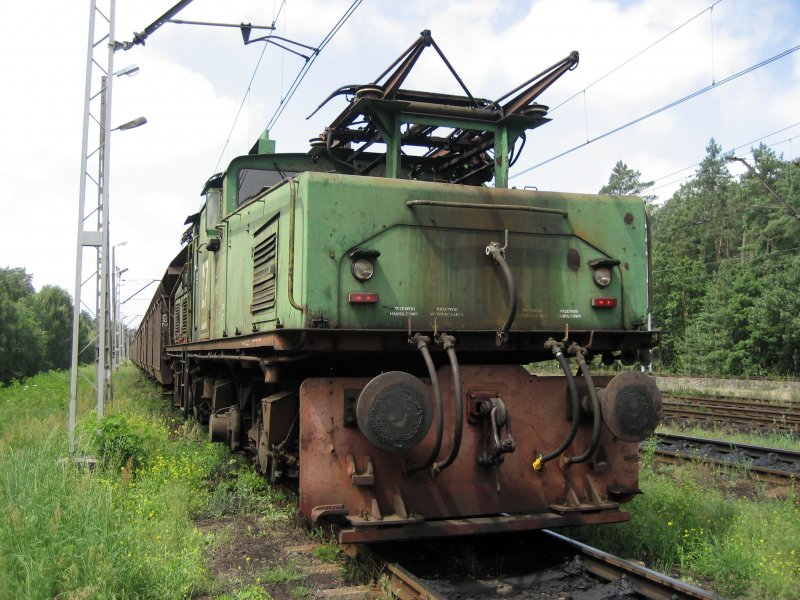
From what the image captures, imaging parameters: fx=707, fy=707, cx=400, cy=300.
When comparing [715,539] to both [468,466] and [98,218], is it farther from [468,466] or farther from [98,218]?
[98,218]

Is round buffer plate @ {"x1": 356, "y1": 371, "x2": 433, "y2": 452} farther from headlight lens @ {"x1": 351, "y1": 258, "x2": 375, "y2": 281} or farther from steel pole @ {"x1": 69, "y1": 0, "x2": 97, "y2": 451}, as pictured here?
steel pole @ {"x1": 69, "y1": 0, "x2": 97, "y2": 451}

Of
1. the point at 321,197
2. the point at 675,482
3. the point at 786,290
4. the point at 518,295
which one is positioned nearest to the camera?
the point at 321,197

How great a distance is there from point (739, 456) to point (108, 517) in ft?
25.3

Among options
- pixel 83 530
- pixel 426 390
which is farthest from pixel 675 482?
pixel 83 530

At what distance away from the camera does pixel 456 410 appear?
4.29 metres

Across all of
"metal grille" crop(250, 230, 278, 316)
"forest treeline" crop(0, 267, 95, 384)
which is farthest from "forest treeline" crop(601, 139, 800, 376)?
"forest treeline" crop(0, 267, 95, 384)

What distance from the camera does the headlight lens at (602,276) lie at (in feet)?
17.8

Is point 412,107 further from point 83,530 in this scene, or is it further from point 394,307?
point 83,530

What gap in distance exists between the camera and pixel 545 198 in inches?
210

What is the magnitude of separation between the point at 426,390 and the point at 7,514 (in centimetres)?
305

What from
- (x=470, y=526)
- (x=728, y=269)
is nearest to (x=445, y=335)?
(x=470, y=526)

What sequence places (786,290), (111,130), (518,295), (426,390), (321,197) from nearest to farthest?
1. (426,390)
2. (321,197)
3. (518,295)
4. (111,130)
5. (786,290)

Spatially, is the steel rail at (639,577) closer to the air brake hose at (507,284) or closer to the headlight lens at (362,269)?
the air brake hose at (507,284)

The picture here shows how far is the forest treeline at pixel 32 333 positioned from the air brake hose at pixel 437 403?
35.4m
